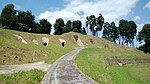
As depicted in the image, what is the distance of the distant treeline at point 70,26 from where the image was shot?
117 metres

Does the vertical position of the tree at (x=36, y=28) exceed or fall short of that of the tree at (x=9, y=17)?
it falls short

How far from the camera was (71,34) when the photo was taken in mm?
115000

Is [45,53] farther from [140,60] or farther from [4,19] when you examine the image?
[4,19]

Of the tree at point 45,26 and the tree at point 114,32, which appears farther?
the tree at point 114,32

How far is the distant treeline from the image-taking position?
117m

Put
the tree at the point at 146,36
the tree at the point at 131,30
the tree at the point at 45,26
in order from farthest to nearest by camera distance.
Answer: the tree at the point at 131,30
the tree at the point at 146,36
the tree at the point at 45,26

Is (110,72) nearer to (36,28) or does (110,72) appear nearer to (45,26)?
(36,28)

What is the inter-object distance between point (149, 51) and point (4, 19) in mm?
71846

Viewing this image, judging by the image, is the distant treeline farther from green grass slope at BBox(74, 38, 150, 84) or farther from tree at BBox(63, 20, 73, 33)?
green grass slope at BBox(74, 38, 150, 84)

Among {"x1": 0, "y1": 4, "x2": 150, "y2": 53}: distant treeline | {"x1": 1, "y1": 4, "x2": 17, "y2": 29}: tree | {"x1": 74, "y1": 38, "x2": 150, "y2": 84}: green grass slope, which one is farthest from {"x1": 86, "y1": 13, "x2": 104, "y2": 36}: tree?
{"x1": 74, "y1": 38, "x2": 150, "y2": 84}: green grass slope

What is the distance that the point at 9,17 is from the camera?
11612 cm

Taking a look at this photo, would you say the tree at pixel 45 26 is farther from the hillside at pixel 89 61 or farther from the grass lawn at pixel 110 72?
the grass lawn at pixel 110 72

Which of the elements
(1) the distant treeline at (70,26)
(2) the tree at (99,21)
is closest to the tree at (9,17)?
(1) the distant treeline at (70,26)

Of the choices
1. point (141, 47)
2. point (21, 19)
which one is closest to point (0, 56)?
point (21, 19)
